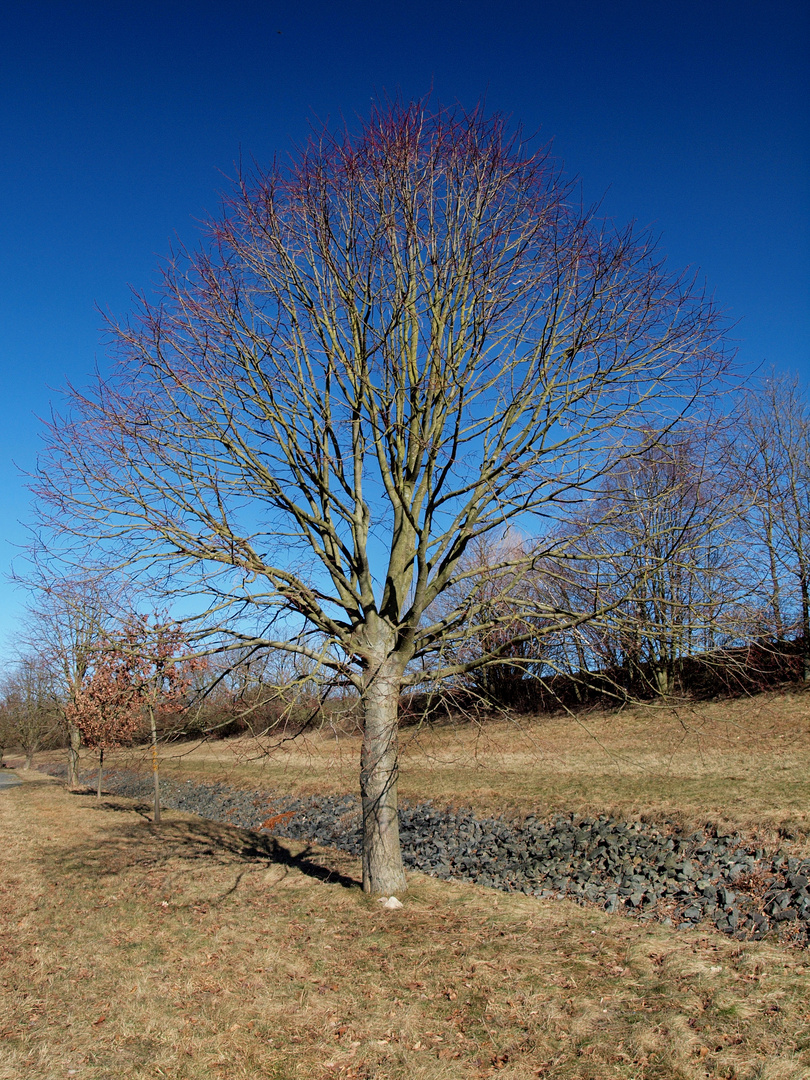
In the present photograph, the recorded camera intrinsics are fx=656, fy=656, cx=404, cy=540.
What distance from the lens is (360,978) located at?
17.7ft

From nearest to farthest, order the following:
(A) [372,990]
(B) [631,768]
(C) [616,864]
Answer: (A) [372,990], (C) [616,864], (B) [631,768]

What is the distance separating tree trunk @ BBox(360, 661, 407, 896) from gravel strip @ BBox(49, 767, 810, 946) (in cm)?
241

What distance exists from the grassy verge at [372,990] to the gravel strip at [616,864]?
3.29 ft

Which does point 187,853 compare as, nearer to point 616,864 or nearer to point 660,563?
point 616,864

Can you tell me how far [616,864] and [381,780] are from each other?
4151 mm

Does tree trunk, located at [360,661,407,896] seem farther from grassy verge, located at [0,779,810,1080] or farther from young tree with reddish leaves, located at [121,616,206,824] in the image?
young tree with reddish leaves, located at [121,616,206,824]

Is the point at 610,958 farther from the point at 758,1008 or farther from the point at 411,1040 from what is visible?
the point at 411,1040

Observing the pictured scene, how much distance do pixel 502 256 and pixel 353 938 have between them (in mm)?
7427

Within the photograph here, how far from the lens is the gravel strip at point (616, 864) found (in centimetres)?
706

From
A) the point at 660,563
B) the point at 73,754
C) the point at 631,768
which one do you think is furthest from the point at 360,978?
the point at 73,754

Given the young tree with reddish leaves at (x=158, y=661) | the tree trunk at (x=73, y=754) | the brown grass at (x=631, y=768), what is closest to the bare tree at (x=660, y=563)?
the brown grass at (x=631, y=768)

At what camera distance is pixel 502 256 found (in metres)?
7.62

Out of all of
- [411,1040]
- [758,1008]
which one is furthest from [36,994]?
[758,1008]

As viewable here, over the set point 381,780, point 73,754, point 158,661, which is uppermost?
point 158,661
